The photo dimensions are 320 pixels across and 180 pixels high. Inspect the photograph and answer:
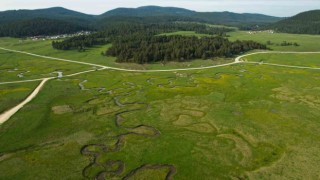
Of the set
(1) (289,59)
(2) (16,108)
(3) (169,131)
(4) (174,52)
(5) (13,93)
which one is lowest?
(3) (169,131)

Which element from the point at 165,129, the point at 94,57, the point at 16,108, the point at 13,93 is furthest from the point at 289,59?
the point at 16,108

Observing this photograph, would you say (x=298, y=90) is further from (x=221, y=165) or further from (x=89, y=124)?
(x=89, y=124)

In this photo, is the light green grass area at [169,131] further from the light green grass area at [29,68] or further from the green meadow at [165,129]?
the light green grass area at [29,68]

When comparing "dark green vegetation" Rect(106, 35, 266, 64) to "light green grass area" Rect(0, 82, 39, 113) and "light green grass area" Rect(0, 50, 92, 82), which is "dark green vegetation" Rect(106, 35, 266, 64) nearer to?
"light green grass area" Rect(0, 50, 92, 82)

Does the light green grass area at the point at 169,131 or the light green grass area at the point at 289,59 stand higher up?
the light green grass area at the point at 289,59

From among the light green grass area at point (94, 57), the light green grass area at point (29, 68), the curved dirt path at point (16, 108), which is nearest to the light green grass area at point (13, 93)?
the curved dirt path at point (16, 108)

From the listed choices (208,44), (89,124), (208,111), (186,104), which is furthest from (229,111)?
(208,44)

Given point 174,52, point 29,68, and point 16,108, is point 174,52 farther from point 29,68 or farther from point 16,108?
point 16,108
